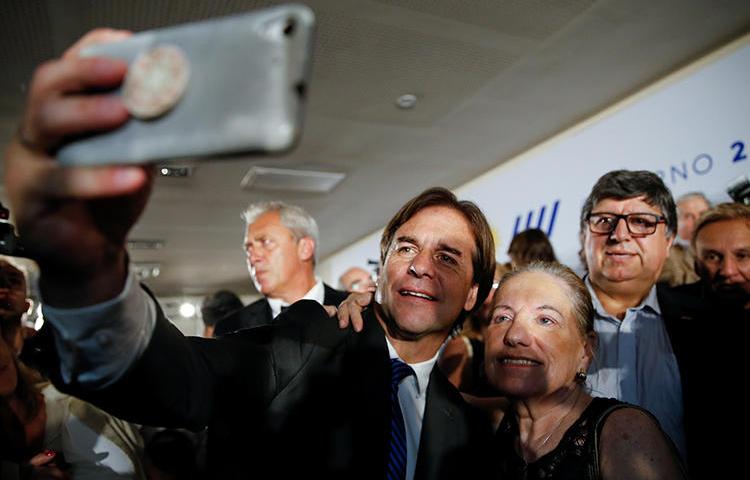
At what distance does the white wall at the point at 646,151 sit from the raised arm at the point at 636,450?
2872 mm

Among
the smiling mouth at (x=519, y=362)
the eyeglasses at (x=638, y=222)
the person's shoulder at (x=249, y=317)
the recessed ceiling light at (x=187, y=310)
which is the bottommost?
the recessed ceiling light at (x=187, y=310)

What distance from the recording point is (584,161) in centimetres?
481

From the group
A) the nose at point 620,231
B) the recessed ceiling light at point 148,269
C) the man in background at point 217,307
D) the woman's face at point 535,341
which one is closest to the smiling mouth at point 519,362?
the woman's face at point 535,341

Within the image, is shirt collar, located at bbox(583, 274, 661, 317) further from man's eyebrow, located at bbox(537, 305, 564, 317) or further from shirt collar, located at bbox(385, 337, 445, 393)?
shirt collar, located at bbox(385, 337, 445, 393)

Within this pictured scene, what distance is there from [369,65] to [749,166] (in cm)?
260

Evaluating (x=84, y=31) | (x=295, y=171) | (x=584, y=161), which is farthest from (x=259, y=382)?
(x=295, y=171)

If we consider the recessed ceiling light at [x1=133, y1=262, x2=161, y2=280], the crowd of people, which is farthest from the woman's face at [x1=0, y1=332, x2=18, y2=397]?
the recessed ceiling light at [x1=133, y1=262, x2=161, y2=280]

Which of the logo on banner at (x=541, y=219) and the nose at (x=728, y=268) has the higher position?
the logo on banner at (x=541, y=219)

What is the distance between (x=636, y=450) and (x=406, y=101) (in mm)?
3355

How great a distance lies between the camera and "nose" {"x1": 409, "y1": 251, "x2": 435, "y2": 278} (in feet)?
5.31

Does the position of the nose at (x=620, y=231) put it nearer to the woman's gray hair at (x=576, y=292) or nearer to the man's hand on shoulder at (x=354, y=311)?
the woman's gray hair at (x=576, y=292)

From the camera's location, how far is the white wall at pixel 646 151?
3553mm

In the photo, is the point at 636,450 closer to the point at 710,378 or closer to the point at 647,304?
the point at 710,378

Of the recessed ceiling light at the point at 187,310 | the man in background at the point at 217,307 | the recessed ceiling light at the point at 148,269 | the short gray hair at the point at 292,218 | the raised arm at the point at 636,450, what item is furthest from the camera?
the recessed ceiling light at the point at 187,310
